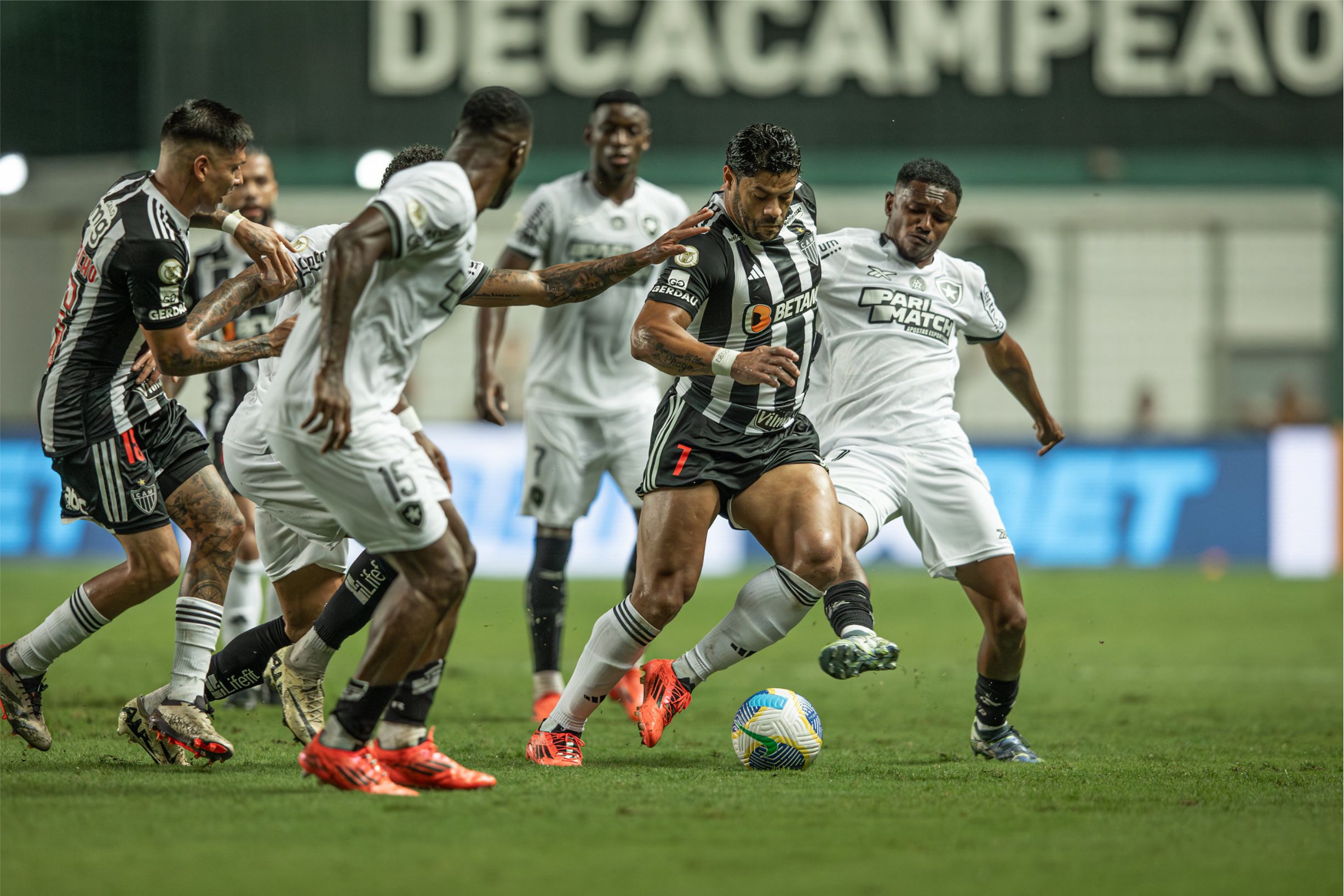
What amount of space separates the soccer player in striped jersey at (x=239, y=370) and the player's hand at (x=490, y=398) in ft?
3.44

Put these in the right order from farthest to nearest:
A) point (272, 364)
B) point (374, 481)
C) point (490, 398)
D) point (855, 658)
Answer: point (490, 398)
point (272, 364)
point (855, 658)
point (374, 481)

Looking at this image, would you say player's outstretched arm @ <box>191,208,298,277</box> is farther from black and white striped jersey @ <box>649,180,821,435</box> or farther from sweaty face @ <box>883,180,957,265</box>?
sweaty face @ <box>883,180,957,265</box>

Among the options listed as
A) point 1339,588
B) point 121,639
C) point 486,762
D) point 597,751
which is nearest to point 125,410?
point 486,762

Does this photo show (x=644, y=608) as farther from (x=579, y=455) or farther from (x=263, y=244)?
(x=579, y=455)

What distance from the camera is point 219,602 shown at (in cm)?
580

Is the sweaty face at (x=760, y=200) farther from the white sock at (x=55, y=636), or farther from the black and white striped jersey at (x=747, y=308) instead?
the white sock at (x=55, y=636)

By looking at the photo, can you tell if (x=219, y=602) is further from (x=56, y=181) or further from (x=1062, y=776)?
(x=56, y=181)

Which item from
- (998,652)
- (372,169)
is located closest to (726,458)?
(998,652)

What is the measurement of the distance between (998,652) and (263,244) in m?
3.28

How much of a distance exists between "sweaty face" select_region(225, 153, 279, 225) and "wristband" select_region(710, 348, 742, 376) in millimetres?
2992

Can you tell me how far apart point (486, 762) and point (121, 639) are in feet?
18.2

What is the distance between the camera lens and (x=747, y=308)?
5.83 metres

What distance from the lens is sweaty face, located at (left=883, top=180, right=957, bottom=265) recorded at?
6.39 metres

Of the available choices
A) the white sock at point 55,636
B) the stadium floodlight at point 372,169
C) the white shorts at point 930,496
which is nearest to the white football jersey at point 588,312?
the white shorts at point 930,496
